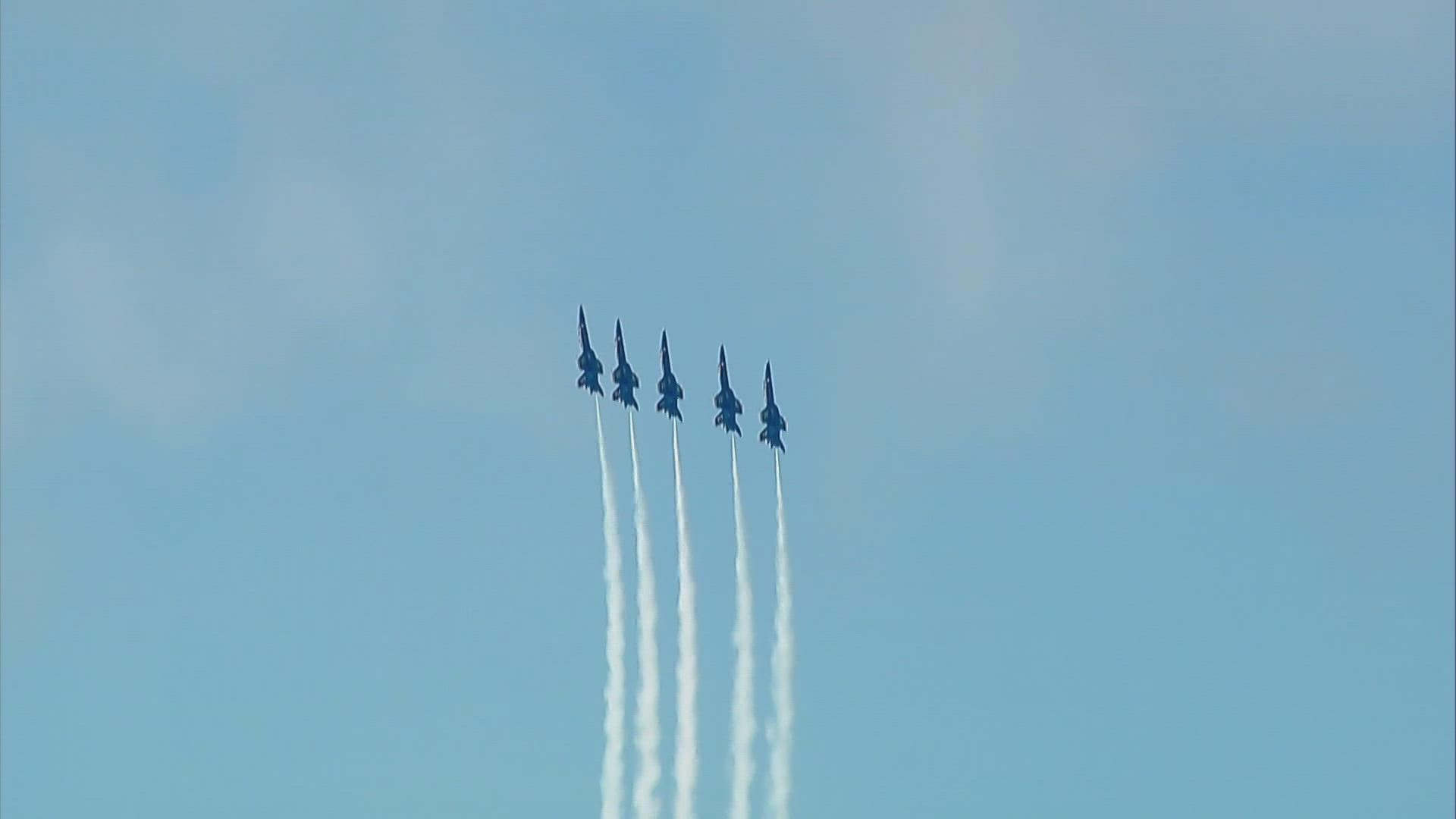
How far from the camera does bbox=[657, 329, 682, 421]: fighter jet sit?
163m

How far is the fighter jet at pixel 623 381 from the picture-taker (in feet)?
529

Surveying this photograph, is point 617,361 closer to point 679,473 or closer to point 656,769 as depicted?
point 679,473

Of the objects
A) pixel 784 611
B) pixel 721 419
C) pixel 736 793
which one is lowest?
pixel 736 793

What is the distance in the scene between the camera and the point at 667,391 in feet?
534

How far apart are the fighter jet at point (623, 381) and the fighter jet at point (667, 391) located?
1.84m

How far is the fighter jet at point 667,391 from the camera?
162625 millimetres

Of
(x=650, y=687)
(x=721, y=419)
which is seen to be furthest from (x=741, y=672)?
(x=721, y=419)

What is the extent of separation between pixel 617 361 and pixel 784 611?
734 inches

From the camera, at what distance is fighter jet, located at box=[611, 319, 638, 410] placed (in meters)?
161

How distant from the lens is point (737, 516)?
163 m

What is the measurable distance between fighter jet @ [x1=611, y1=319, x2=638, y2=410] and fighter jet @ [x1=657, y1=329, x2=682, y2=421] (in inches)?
72.6

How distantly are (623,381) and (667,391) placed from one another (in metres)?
2.99

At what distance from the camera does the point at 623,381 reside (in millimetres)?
161500

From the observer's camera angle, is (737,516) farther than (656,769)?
Yes
